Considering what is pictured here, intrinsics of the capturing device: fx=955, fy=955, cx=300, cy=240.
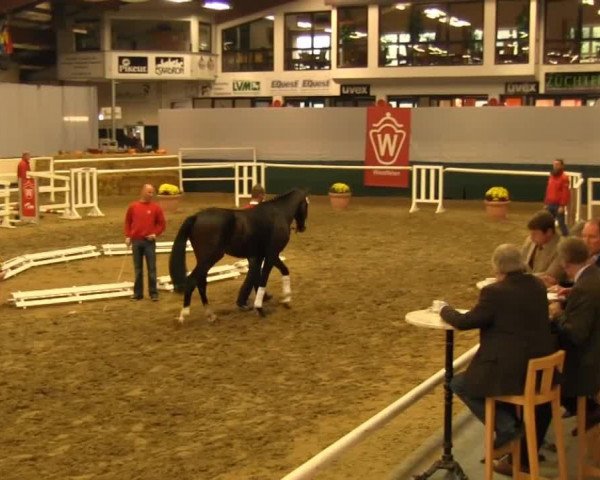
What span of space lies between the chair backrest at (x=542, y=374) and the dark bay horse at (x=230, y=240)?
19.8ft

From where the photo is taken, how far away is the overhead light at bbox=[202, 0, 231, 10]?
37.0 metres

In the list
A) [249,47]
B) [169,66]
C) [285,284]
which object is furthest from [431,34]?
[285,284]

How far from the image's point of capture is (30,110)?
100 feet

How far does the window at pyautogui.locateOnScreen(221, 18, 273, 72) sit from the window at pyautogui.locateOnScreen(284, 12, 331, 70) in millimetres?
897

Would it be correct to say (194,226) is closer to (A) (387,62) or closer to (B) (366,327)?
(B) (366,327)

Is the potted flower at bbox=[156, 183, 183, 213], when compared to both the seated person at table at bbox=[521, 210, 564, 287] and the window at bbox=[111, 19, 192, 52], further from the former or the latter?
the window at bbox=[111, 19, 192, 52]

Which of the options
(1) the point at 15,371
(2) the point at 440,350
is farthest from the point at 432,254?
(1) the point at 15,371

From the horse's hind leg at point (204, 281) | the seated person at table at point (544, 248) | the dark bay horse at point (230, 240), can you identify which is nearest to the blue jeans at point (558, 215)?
the dark bay horse at point (230, 240)

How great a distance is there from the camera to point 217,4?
37375mm

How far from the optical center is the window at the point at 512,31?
34.8 metres

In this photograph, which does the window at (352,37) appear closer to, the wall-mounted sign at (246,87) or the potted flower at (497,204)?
the wall-mounted sign at (246,87)

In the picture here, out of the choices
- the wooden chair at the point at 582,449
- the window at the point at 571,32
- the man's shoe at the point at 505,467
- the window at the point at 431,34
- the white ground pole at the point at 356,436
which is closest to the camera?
the white ground pole at the point at 356,436

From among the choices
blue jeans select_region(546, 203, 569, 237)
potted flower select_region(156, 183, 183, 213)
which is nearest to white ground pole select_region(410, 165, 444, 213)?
blue jeans select_region(546, 203, 569, 237)

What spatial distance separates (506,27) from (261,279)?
1038 inches
